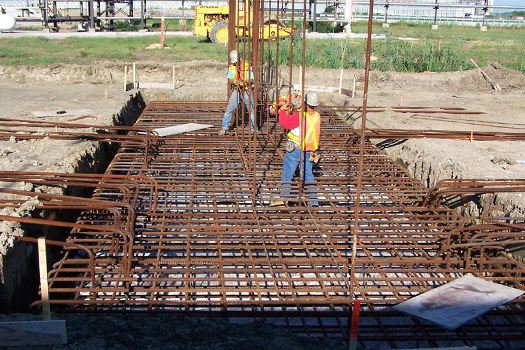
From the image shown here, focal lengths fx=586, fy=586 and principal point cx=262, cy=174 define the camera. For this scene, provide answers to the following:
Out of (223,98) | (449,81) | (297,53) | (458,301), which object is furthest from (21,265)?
(449,81)

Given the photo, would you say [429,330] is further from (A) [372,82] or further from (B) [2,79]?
(B) [2,79]

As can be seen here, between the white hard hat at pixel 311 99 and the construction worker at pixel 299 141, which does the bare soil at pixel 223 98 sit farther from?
the white hard hat at pixel 311 99

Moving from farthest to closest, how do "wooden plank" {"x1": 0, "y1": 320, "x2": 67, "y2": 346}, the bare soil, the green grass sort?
1. the green grass
2. the bare soil
3. "wooden plank" {"x1": 0, "y1": 320, "x2": 67, "y2": 346}

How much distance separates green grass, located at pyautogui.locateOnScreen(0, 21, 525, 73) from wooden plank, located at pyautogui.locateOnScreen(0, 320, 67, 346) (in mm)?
13044

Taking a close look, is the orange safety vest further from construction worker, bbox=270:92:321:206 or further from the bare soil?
the bare soil

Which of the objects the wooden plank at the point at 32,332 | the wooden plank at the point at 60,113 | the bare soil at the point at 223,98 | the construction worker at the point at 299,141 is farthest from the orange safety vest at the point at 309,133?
the wooden plank at the point at 60,113

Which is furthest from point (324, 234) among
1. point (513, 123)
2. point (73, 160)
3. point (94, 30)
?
point (94, 30)

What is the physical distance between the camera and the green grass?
15.8m

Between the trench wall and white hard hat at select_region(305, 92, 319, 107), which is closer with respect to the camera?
the trench wall

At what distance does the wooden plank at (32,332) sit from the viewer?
9.75 feet

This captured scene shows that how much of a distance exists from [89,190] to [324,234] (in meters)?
3.07

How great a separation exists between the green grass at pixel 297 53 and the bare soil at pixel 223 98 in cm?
74

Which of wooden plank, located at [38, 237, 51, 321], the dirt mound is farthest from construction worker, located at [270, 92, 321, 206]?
the dirt mound

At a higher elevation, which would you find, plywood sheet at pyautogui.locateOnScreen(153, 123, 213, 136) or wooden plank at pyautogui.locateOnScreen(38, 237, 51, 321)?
wooden plank at pyautogui.locateOnScreen(38, 237, 51, 321)
